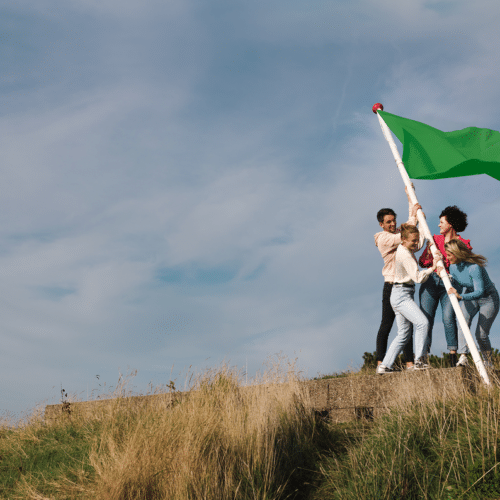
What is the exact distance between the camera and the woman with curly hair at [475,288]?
23.0 ft

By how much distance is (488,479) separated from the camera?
4.46 metres

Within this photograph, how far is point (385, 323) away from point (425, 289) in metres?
0.82

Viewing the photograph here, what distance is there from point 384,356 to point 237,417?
2785 millimetres

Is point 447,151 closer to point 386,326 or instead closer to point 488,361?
point 386,326

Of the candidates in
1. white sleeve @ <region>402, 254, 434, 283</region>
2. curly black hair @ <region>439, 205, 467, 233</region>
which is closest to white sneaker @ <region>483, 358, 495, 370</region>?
white sleeve @ <region>402, 254, 434, 283</region>

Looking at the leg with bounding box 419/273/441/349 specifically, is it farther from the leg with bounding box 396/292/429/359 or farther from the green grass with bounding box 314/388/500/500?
the green grass with bounding box 314/388/500/500

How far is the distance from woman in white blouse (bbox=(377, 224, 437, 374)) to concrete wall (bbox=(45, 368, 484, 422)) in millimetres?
254

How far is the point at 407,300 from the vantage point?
6.94 m

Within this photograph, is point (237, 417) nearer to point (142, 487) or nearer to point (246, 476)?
point (246, 476)

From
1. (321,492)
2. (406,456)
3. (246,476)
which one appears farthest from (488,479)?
(246,476)

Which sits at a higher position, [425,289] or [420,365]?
[425,289]

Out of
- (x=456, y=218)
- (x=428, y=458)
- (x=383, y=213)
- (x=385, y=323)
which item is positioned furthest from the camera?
(x=383, y=213)

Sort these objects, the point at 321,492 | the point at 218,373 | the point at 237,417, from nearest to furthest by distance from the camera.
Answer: the point at 321,492
the point at 237,417
the point at 218,373

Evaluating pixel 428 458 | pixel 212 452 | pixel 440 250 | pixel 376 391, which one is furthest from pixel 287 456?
pixel 440 250
